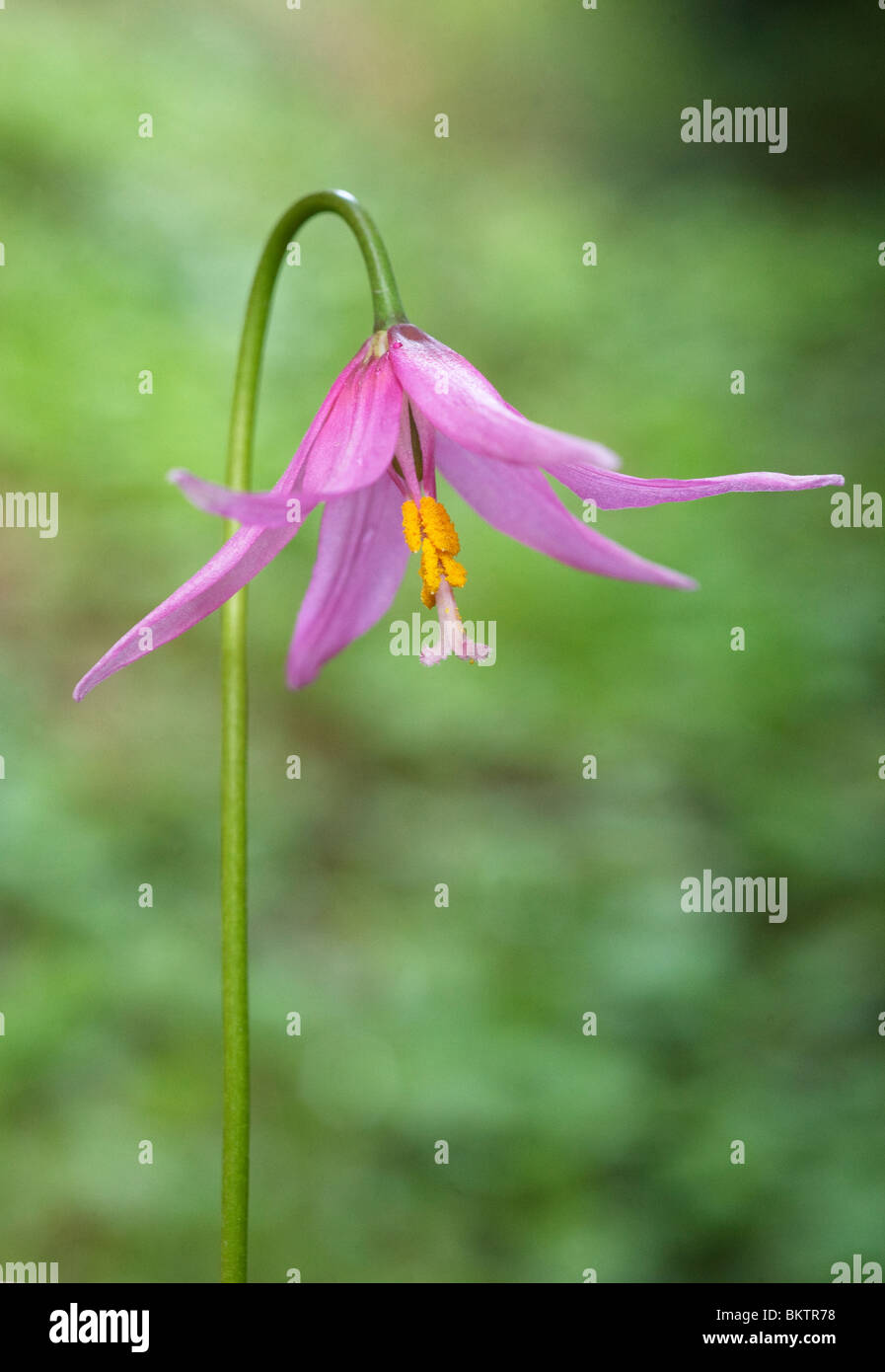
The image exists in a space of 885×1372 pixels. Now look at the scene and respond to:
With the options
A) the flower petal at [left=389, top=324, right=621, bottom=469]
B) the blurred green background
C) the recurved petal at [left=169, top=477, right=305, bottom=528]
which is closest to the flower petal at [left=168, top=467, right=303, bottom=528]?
the recurved petal at [left=169, top=477, right=305, bottom=528]

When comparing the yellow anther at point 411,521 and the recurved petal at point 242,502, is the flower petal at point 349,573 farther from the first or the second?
the recurved petal at point 242,502

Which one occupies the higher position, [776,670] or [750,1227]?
[776,670]

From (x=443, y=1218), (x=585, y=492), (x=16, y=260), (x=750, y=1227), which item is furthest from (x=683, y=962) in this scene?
(x=16, y=260)

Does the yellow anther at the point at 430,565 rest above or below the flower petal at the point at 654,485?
below

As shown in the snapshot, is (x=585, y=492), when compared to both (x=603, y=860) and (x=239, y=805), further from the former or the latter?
(x=603, y=860)

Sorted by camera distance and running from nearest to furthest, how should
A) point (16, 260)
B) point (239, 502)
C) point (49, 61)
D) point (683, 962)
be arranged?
point (239, 502)
point (683, 962)
point (16, 260)
point (49, 61)

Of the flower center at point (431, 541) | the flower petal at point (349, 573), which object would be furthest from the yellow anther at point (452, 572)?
the flower petal at point (349, 573)

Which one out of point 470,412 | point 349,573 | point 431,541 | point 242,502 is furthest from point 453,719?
point 242,502
